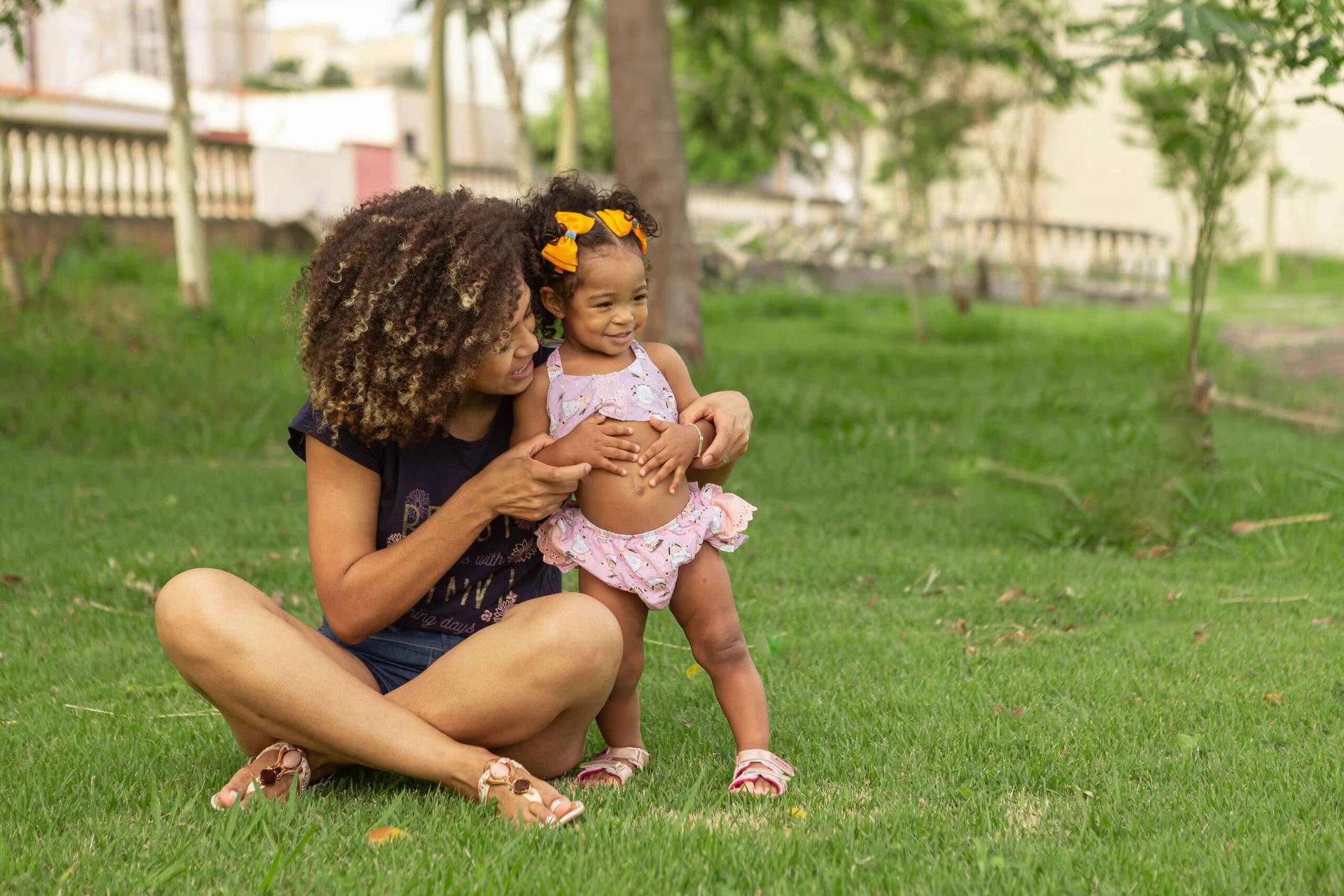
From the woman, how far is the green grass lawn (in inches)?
5.1

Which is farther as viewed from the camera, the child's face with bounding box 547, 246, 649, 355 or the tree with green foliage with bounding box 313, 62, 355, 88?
the tree with green foliage with bounding box 313, 62, 355, 88

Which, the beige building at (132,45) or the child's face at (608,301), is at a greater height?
the beige building at (132,45)

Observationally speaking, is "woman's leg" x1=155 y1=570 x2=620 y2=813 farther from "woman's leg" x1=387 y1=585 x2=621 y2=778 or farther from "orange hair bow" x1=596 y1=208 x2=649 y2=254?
"orange hair bow" x1=596 y1=208 x2=649 y2=254

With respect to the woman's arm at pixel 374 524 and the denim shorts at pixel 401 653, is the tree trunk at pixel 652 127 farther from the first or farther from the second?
the woman's arm at pixel 374 524

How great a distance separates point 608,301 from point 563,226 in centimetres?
17

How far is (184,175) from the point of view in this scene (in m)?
9.88

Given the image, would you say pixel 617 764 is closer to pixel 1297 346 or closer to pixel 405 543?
pixel 405 543

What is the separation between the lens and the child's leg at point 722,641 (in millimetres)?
2811

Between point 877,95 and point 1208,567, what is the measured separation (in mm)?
9558

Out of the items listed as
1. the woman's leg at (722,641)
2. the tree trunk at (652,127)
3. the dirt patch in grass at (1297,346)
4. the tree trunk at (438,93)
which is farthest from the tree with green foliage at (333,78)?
the woman's leg at (722,641)

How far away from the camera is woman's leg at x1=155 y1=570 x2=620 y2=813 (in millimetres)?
2580

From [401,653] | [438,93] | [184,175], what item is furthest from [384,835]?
[438,93]

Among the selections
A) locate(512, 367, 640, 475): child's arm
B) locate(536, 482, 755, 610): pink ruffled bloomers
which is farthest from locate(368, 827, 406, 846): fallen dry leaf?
locate(512, 367, 640, 475): child's arm

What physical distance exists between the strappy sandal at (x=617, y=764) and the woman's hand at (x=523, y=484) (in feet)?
1.90
